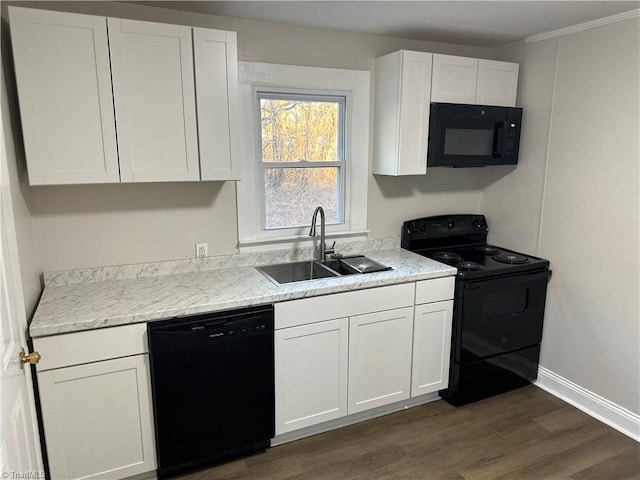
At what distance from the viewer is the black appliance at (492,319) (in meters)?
2.76

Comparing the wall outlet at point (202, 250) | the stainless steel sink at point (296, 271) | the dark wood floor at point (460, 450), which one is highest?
the wall outlet at point (202, 250)

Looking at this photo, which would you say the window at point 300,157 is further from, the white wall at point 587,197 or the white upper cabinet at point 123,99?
the white wall at point 587,197

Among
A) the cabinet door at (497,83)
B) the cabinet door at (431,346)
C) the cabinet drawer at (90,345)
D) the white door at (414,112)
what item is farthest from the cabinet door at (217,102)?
the cabinet door at (497,83)

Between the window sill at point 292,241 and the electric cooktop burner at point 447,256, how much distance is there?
510mm

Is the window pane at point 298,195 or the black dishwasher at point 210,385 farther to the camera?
the window pane at point 298,195

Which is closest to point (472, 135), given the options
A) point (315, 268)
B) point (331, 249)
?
point (331, 249)

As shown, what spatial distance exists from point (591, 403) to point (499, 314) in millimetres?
782

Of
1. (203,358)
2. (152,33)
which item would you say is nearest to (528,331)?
(203,358)

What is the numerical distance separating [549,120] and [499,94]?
37cm

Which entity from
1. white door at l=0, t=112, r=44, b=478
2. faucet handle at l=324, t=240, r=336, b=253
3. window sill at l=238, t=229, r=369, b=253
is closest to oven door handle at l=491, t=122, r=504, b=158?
window sill at l=238, t=229, r=369, b=253

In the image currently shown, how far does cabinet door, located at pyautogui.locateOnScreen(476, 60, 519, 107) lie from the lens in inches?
116

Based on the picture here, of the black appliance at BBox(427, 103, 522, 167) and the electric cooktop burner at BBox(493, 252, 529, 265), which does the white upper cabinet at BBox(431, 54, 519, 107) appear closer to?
the black appliance at BBox(427, 103, 522, 167)

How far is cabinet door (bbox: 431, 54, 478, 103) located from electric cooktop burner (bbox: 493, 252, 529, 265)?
107 centimetres

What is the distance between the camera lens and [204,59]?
7.16ft
